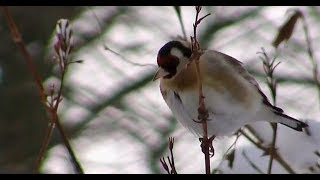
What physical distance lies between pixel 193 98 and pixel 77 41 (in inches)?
147

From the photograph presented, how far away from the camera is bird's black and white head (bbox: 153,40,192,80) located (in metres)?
1.92

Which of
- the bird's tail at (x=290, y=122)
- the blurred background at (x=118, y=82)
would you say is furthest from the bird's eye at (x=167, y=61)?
the blurred background at (x=118, y=82)

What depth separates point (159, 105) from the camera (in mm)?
5203

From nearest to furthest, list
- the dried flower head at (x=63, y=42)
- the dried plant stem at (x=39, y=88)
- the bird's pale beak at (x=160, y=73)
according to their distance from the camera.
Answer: the dried plant stem at (x=39, y=88)
the dried flower head at (x=63, y=42)
the bird's pale beak at (x=160, y=73)

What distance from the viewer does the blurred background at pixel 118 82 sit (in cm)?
451

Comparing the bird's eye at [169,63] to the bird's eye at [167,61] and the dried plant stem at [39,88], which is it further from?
the dried plant stem at [39,88]

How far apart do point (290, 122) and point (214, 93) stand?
0.21 meters

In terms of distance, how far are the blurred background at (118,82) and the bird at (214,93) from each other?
1754mm

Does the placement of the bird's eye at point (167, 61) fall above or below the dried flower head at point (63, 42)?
above

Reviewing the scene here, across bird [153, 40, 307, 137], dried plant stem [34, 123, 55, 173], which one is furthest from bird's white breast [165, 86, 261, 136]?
dried plant stem [34, 123, 55, 173]

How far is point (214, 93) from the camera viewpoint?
6.63ft

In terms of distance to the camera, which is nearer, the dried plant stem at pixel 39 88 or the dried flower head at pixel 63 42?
the dried plant stem at pixel 39 88

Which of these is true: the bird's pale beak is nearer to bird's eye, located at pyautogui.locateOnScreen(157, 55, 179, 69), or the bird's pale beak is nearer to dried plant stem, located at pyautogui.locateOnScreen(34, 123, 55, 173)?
bird's eye, located at pyautogui.locateOnScreen(157, 55, 179, 69)
